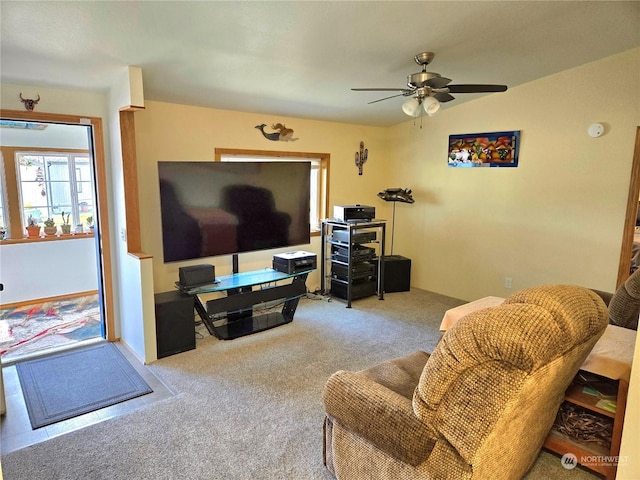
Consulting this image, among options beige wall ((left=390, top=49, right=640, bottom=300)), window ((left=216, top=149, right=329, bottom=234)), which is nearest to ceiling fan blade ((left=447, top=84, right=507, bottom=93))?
beige wall ((left=390, top=49, right=640, bottom=300))

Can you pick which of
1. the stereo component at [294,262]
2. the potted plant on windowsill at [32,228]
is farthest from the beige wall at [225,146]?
the potted plant on windowsill at [32,228]

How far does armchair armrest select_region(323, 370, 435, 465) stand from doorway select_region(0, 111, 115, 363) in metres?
2.92

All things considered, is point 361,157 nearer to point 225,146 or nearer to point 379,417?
point 225,146

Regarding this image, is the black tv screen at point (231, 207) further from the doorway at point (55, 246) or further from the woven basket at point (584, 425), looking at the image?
the woven basket at point (584, 425)

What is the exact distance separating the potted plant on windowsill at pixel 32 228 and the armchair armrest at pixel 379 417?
4523mm

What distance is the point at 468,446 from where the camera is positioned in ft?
4.22

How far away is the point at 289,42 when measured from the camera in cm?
255

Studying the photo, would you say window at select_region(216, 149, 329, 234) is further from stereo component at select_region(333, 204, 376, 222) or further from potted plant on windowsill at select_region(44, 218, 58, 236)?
potted plant on windowsill at select_region(44, 218, 58, 236)

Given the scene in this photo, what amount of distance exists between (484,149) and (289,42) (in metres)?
2.85

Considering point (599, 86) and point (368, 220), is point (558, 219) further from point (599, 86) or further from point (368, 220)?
point (368, 220)

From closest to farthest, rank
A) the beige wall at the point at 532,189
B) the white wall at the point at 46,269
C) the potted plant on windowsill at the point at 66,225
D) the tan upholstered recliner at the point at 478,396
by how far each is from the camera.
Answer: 1. the tan upholstered recliner at the point at 478,396
2. the beige wall at the point at 532,189
3. the white wall at the point at 46,269
4. the potted plant on windowsill at the point at 66,225

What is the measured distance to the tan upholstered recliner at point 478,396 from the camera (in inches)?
47.6

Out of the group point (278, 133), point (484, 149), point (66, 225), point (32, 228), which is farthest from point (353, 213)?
point (32, 228)

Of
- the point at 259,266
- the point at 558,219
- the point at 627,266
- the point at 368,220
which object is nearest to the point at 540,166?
the point at 558,219
